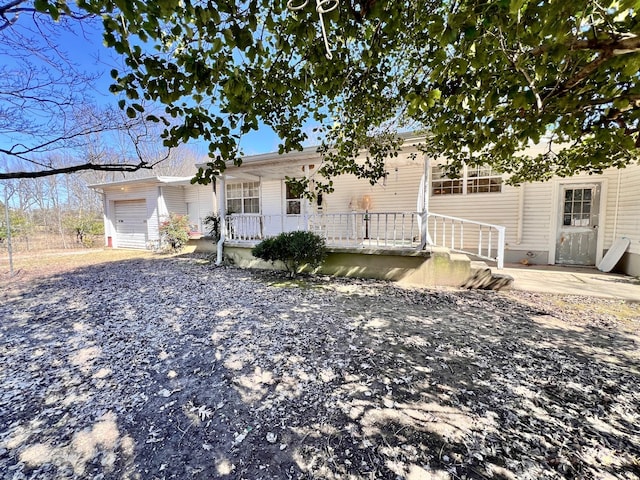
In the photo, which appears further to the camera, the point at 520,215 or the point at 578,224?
the point at 520,215

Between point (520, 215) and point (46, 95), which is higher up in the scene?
point (46, 95)

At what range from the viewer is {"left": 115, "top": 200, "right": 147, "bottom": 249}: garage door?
13.1 m

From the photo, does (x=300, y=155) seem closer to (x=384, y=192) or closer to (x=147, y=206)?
(x=384, y=192)

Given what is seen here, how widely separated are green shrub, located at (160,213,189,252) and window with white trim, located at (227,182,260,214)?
2049mm

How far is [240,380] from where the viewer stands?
8.44 feet

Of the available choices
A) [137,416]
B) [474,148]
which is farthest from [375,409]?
[474,148]

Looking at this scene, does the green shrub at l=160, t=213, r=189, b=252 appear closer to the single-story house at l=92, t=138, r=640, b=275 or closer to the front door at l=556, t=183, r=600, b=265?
the single-story house at l=92, t=138, r=640, b=275

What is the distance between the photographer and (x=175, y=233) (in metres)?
11.1

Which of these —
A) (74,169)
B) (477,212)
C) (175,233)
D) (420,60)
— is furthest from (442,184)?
(175,233)

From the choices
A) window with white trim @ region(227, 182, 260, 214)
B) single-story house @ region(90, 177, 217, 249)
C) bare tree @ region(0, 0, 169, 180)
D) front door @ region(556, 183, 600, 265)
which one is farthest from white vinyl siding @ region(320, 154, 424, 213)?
single-story house @ region(90, 177, 217, 249)

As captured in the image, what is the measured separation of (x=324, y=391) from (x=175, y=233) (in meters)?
10.5

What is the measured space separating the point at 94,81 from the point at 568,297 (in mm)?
8085

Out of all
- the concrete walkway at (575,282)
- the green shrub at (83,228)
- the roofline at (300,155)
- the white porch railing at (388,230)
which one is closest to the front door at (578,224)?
the concrete walkway at (575,282)

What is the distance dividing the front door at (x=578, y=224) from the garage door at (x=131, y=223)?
15236 millimetres
